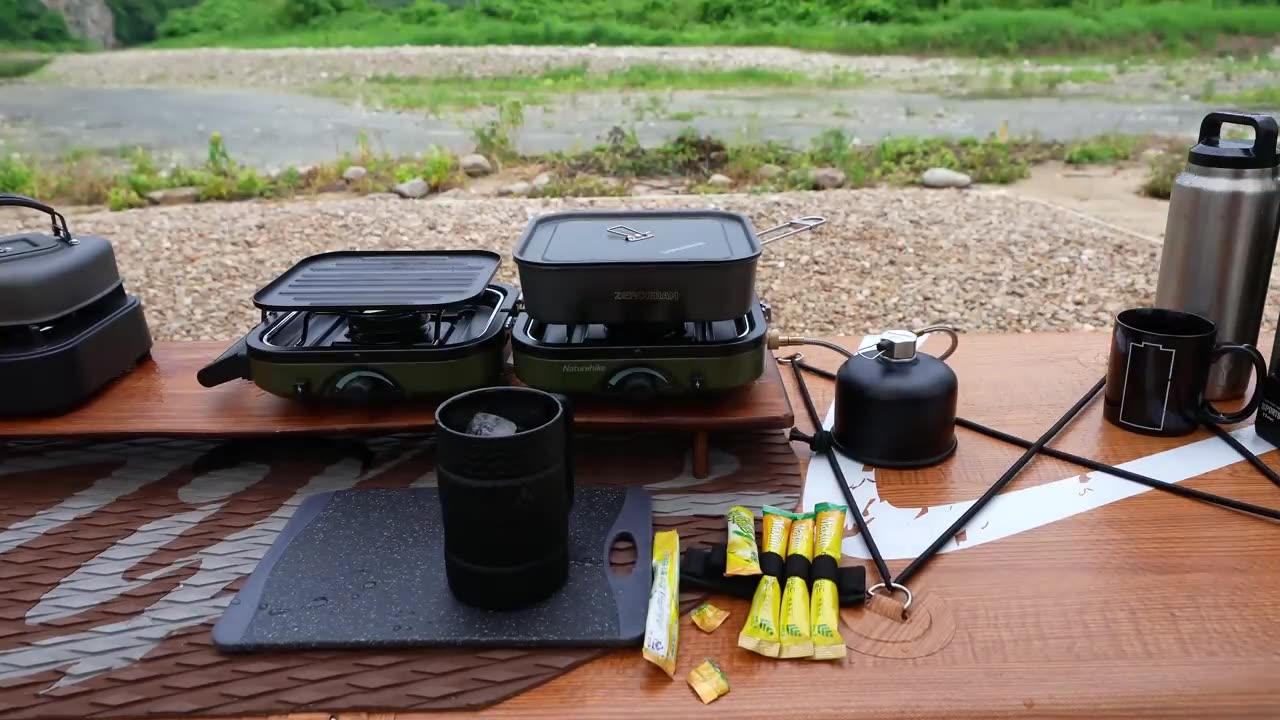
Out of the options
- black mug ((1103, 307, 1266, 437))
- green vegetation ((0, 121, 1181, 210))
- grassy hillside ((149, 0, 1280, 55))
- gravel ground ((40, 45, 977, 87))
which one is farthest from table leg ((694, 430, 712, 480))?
grassy hillside ((149, 0, 1280, 55))

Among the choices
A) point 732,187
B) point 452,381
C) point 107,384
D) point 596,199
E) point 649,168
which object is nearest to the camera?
point 452,381

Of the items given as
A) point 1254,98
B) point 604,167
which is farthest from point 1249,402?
point 1254,98

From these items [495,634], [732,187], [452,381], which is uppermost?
[452,381]

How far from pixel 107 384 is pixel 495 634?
681 millimetres

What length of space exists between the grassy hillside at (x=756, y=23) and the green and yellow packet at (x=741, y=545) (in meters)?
13.6

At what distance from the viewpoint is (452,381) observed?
1.01m

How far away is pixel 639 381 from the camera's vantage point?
3.20ft

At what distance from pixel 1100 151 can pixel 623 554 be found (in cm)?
622

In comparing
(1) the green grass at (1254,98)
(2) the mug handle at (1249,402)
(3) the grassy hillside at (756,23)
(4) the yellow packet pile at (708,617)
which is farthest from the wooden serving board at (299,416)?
(3) the grassy hillside at (756,23)

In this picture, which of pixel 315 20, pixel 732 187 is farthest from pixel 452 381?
pixel 315 20

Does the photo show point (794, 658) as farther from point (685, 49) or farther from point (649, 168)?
point (685, 49)

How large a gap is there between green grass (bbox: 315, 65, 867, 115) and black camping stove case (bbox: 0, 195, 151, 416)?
324 inches

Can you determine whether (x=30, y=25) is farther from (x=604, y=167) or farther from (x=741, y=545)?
(x=741, y=545)

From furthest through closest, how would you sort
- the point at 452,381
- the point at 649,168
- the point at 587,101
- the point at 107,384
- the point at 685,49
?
the point at 685,49 < the point at 587,101 < the point at 649,168 < the point at 107,384 < the point at 452,381
